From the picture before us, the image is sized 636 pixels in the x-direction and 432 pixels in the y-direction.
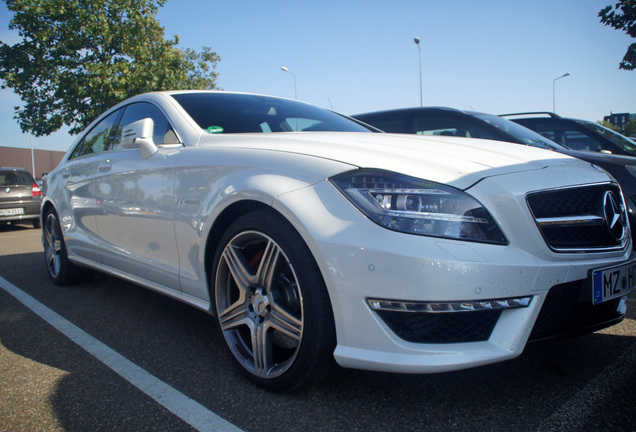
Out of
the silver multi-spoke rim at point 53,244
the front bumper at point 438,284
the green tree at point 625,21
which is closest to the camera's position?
the front bumper at point 438,284

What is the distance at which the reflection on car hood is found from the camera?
181 cm

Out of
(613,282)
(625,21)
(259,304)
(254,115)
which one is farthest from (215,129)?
(625,21)

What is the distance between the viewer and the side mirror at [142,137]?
9.05 ft

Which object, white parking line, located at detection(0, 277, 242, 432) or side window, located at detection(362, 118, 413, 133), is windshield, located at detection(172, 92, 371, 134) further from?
side window, located at detection(362, 118, 413, 133)

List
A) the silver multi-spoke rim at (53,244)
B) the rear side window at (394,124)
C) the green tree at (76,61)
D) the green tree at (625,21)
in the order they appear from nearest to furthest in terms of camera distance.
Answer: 1. the silver multi-spoke rim at (53,244)
2. the rear side window at (394,124)
3. the green tree at (625,21)
4. the green tree at (76,61)

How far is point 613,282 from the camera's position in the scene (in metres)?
1.88

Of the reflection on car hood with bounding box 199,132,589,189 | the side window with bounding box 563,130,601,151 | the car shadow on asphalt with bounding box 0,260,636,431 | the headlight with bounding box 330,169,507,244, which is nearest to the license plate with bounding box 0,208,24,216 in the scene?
the car shadow on asphalt with bounding box 0,260,636,431

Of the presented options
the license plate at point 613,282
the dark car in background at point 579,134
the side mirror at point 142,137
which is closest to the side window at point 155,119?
the side mirror at point 142,137

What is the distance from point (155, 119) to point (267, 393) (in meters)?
1.93

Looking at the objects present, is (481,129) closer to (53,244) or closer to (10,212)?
(53,244)

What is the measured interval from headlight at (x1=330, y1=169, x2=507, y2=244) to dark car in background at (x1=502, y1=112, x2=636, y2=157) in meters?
4.97

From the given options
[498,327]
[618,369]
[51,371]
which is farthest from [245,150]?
[618,369]

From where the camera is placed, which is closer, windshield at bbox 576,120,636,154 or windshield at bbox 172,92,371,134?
windshield at bbox 172,92,371,134

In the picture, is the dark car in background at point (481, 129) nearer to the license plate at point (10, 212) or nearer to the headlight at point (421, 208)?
the headlight at point (421, 208)
